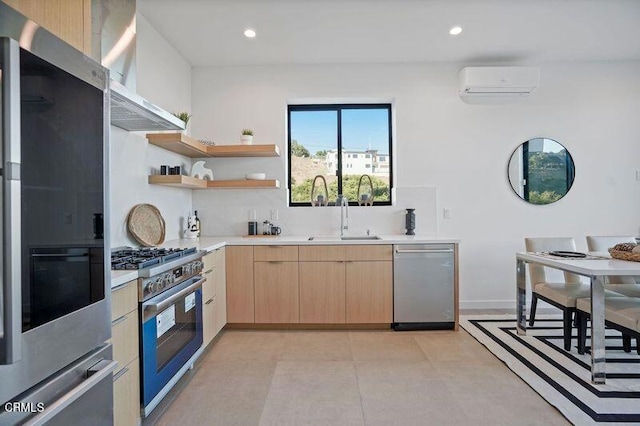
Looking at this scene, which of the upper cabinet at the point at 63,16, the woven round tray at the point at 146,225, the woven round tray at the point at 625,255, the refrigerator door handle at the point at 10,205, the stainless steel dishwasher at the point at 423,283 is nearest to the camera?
the refrigerator door handle at the point at 10,205

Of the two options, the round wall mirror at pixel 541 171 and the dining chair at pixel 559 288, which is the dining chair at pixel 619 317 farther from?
the round wall mirror at pixel 541 171

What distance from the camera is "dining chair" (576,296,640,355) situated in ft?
7.52

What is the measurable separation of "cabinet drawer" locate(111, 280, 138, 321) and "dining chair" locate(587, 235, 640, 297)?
11.9 feet

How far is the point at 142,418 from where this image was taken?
1.99 meters

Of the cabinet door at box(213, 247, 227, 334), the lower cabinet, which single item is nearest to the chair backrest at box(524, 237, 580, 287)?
the lower cabinet

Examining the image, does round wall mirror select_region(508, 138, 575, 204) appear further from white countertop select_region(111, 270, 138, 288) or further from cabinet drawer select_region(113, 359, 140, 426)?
cabinet drawer select_region(113, 359, 140, 426)

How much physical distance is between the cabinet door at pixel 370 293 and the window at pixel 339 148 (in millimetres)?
1091

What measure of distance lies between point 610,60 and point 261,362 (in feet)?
16.3

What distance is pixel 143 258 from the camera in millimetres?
2096

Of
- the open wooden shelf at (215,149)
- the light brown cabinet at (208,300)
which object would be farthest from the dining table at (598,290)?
the open wooden shelf at (215,149)

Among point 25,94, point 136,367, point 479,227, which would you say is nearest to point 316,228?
point 479,227

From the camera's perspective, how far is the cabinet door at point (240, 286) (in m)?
3.52

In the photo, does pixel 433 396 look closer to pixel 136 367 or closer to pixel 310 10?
pixel 136 367

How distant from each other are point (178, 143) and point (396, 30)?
2.28 metres
